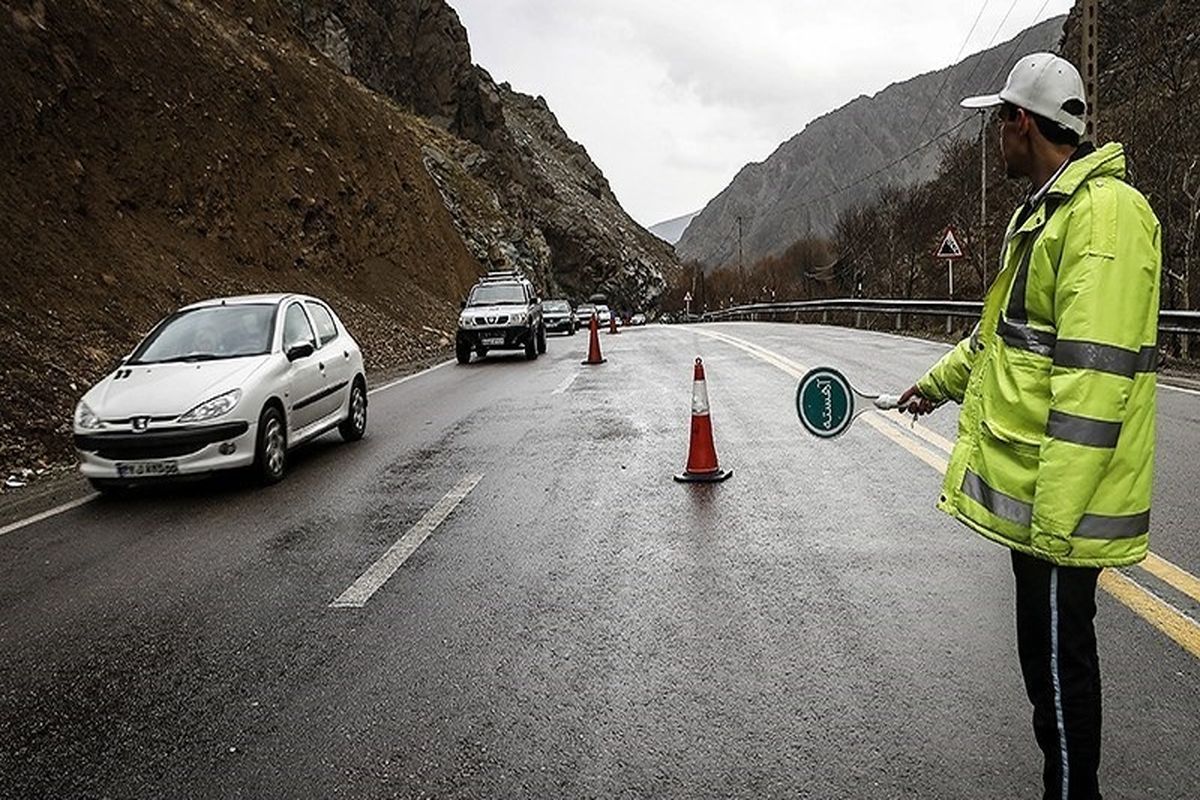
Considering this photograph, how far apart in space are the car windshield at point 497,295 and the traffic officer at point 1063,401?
19732mm

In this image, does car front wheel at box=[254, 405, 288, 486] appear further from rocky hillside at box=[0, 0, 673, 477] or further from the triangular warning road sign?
the triangular warning road sign

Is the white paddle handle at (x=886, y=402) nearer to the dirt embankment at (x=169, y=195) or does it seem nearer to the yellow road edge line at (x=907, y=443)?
the yellow road edge line at (x=907, y=443)

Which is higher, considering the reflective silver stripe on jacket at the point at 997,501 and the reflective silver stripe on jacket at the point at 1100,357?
the reflective silver stripe on jacket at the point at 1100,357

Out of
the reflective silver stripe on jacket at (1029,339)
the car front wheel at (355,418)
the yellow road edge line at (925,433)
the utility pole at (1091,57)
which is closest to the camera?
the reflective silver stripe on jacket at (1029,339)

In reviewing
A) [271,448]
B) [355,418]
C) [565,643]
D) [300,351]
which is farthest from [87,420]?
[565,643]

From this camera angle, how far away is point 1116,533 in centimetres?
254

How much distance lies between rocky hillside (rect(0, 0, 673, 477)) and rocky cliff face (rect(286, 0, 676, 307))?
4.88 meters

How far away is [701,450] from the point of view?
7.93m

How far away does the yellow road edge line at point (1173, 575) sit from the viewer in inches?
185

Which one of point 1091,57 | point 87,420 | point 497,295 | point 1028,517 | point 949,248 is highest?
point 1091,57

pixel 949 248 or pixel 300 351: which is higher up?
pixel 949 248

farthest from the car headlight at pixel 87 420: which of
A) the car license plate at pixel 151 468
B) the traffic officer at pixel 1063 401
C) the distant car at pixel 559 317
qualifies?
the distant car at pixel 559 317

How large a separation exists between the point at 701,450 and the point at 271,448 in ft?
12.2

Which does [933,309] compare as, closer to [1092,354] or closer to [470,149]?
[1092,354]
